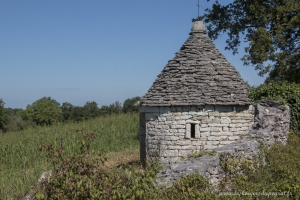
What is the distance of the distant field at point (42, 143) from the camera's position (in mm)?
11375

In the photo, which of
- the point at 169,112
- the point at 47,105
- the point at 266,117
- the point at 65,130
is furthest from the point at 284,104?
the point at 47,105

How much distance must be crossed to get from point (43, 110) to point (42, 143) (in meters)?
37.6

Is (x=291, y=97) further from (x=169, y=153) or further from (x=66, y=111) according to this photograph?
(x=66, y=111)

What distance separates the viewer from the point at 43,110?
2026 inches

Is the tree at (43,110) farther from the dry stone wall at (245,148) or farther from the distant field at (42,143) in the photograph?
the dry stone wall at (245,148)

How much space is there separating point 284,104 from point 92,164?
331 inches

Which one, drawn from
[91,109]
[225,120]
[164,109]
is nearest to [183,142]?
[164,109]

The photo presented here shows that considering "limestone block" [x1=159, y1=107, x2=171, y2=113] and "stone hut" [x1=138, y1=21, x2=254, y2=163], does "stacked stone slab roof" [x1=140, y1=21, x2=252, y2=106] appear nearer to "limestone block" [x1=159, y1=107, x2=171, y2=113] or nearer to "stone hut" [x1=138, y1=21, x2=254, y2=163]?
"stone hut" [x1=138, y1=21, x2=254, y2=163]

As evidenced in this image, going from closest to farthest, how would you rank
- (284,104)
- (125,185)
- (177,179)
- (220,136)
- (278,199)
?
1. (125,185)
2. (278,199)
3. (177,179)
4. (220,136)
5. (284,104)

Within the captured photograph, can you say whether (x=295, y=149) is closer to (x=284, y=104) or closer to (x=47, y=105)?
(x=284, y=104)

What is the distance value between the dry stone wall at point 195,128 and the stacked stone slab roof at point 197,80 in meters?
0.22

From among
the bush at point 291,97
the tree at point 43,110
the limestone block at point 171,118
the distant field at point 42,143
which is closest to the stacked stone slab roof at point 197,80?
the limestone block at point 171,118

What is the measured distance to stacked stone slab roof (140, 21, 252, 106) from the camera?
1058 centimetres

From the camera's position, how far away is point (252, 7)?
1920 centimetres
